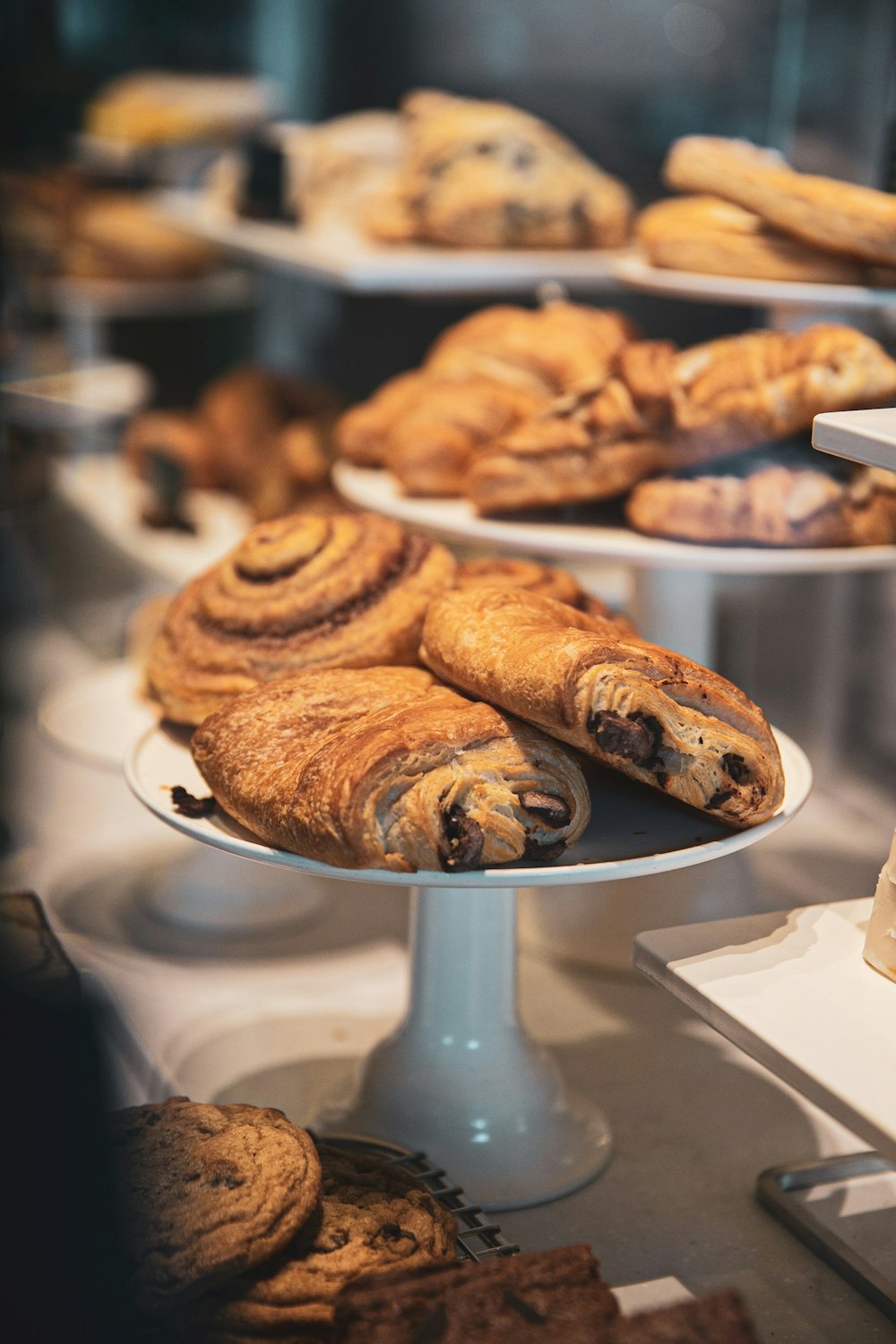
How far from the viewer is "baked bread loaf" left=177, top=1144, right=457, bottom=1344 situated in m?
1.02

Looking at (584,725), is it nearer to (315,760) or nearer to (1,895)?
(315,760)

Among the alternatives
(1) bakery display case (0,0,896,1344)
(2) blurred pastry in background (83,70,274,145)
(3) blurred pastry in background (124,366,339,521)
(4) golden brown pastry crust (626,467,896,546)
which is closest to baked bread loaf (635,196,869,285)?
(1) bakery display case (0,0,896,1344)

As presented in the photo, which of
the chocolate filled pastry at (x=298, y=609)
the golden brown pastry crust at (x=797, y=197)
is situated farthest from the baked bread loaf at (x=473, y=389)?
the chocolate filled pastry at (x=298, y=609)

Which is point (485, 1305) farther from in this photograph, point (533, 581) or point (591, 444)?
point (591, 444)

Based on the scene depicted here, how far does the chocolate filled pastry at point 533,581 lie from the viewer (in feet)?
4.67

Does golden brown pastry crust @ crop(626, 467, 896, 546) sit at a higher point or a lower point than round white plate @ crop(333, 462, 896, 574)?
higher

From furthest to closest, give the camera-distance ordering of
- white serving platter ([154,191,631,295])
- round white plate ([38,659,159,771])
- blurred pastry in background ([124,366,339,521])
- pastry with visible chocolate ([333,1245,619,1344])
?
blurred pastry in background ([124,366,339,521]) → white serving platter ([154,191,631,295]) → round white plate ([38,659,159,771]) → pastry with visible chocolate ([333,1245,619,1344])

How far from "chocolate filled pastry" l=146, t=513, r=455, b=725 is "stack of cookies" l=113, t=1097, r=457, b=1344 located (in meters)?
0.38

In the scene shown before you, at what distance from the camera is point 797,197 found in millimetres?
1572

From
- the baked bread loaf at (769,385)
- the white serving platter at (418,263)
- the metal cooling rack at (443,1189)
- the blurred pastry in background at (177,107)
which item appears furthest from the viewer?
the blurred pastry in background at (177,107)

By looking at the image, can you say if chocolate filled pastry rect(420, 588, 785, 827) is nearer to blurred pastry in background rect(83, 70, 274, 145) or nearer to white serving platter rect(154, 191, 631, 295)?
white serving platter rect(154, 191, 631, 295)

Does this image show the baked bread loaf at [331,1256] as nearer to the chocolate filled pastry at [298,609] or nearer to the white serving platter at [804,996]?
the white serving platter at [804,996]

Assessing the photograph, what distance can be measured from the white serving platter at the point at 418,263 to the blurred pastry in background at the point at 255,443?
0.34 meters

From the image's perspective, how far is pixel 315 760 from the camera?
1132mm
